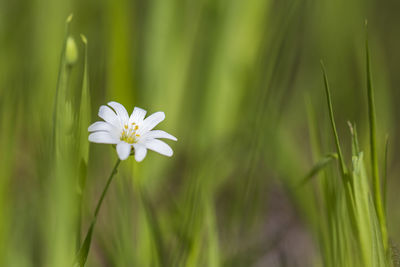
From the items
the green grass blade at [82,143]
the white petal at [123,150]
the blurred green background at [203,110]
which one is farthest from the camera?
the blurred green background at [203,110]

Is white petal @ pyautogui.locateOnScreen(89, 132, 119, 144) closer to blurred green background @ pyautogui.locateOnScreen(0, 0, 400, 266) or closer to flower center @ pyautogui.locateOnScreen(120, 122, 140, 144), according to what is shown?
flower center @ pyautogui.locateOnScreen(120, 122, 140, 144)

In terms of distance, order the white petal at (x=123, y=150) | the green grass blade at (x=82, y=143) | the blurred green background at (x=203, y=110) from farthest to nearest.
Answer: the blurred green background at (x=203, y=110)
the green grass blade at (x=82, y=143)
the white petal at (x=123, y=150)

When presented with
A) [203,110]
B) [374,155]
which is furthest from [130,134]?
[203,110]

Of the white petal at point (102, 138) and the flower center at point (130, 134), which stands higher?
the flower center at point (130, 134)

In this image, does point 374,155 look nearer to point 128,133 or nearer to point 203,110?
point 128,133

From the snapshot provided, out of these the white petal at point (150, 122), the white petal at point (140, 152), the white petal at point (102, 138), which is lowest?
the white petal at point (140, 152)

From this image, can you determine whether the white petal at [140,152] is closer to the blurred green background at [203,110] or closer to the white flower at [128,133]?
the white flower at [128,133]

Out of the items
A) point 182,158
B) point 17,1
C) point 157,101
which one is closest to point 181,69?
point 157,101

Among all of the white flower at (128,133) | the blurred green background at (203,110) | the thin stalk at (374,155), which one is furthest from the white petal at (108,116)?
the thin stalk at (374,155)

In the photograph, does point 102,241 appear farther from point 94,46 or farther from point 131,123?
point 94,46
